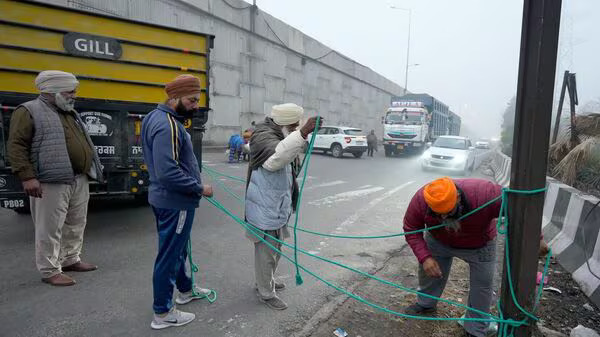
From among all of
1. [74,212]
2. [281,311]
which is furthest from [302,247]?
[74,212]

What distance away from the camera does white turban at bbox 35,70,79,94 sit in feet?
10.6

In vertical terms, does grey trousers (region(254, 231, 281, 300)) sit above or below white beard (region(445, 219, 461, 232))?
below

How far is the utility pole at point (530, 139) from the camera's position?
6.34 ft

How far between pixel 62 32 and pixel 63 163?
2.29m

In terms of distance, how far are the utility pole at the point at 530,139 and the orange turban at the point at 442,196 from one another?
32 cm

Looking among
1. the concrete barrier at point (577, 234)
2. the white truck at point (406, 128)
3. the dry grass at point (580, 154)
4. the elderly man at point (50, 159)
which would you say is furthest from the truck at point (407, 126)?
the elderly man at point (50, 159)

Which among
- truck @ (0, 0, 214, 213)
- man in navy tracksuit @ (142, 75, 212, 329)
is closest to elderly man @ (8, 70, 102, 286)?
man in navy tracksuit @ (142, 75, 212, 329)

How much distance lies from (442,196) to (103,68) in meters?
4.69

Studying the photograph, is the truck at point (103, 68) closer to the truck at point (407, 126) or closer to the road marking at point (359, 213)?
the road marking at point (359, 213)

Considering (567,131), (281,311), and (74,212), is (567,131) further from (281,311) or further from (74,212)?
(74,212)

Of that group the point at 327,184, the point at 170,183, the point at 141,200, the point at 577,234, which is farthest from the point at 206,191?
the point at 327,184

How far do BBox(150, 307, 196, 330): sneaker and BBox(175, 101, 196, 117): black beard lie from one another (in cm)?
150

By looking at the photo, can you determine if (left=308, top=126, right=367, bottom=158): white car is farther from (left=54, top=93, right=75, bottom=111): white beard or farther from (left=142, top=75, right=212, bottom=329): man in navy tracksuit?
(left=142, top=75, right=212, bottom=329): man in navy tracksuit

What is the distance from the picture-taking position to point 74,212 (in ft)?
11.7
